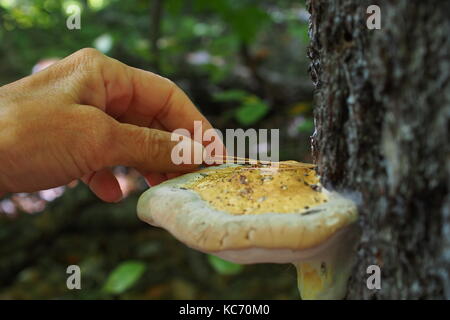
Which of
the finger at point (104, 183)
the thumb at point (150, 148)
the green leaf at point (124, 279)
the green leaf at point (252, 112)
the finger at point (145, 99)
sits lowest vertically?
the green leaf at point (124, 279)

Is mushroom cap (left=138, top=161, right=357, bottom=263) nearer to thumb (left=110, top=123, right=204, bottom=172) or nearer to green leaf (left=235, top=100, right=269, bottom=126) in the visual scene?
thumb (left=110, top=123, right=204, bottom=172)

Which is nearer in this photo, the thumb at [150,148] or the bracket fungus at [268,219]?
the bracket fungus at [268,219]

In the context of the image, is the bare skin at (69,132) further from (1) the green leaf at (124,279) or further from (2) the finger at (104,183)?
(1) the green leaf at (124,279)

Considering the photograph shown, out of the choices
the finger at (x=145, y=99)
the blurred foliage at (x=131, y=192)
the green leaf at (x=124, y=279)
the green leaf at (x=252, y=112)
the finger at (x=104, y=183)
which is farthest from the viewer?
the blurred foliage at (x=131, y=192)

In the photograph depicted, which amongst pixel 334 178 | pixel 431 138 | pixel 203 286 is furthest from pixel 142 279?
pixel 431 138

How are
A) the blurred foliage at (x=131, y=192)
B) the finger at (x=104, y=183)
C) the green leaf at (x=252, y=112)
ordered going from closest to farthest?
1. the finger at (x=104, y=183)
2. the green leaf at (x=252, y=112)
3. the blurred foliage at (x=131, y=192)

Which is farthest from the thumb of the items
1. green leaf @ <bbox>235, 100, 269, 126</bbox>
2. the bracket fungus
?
green leaf @ <bbox>235, 100, 269, 126</bbox>

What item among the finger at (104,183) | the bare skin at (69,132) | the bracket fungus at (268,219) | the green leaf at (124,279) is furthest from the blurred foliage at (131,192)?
the bracket fungus at (268,219)
